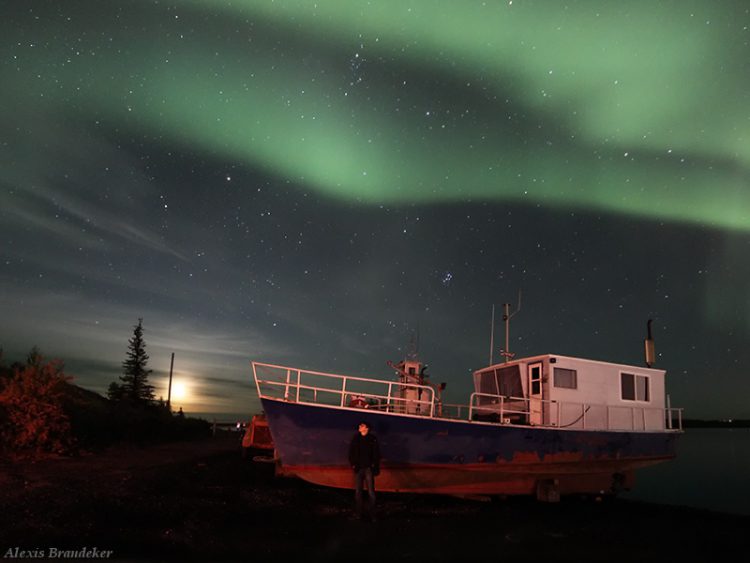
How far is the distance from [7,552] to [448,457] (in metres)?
8.73

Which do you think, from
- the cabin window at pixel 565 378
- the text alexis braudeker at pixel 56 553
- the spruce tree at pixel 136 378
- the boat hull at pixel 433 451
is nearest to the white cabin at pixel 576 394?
the cabin window at pixel 565 378

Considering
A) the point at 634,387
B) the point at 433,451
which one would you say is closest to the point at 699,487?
the point at 634,387

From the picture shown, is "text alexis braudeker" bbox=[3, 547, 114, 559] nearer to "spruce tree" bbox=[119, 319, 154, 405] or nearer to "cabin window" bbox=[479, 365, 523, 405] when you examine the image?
"cabin window" bbox=[479, 365, 523, 405]

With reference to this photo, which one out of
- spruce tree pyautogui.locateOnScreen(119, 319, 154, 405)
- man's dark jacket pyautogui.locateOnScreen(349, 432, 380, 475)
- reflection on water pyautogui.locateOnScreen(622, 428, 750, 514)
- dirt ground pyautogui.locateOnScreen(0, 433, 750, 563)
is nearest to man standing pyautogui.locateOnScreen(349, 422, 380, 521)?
man's dark jacket pyautogui.locateOnScreen(349, 432, 380, 475)

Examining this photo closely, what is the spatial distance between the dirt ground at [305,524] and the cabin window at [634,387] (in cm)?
303

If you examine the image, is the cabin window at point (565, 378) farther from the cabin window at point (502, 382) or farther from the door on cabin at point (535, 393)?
the cabin window at point (502, 382)

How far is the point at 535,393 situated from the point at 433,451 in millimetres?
4057

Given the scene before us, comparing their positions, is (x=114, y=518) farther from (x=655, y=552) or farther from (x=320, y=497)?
(x=655, y=552)

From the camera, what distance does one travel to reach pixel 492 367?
17.1 metres

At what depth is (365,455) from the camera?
1104 cm

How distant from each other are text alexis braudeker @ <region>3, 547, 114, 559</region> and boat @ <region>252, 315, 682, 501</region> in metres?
5.33

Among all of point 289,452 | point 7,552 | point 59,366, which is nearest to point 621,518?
point 289,452

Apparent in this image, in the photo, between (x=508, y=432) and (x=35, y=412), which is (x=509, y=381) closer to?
(x=508, y=432)

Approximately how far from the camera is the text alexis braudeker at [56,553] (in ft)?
23.0
